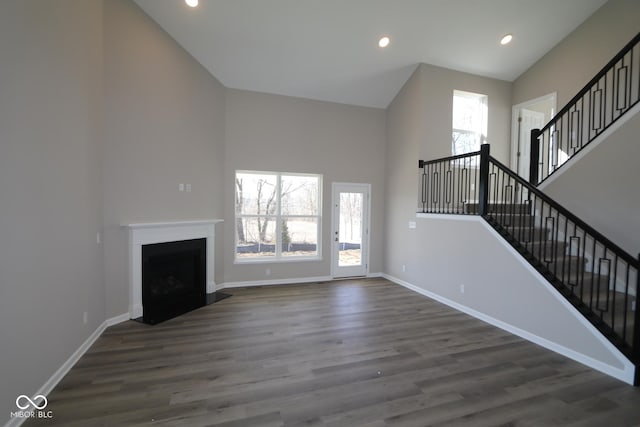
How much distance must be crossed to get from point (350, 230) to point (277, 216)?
66.3 inches

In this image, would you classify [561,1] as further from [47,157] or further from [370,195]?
[47,157]

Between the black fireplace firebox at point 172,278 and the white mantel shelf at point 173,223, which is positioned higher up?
the white mantel shelf at point 173,223

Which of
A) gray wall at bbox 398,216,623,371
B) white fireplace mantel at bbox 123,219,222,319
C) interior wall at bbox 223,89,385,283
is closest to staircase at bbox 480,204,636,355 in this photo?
gray wall at bbox 398,216,623,371

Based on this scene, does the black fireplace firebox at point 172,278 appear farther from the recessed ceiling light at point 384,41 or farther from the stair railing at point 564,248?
the recessed ceiling light at point 384,41

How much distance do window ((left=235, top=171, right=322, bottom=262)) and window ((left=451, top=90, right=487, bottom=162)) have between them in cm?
299

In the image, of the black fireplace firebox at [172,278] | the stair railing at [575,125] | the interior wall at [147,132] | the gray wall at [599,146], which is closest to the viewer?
the interior wall at [147,132]

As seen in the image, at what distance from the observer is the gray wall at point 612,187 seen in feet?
12.3

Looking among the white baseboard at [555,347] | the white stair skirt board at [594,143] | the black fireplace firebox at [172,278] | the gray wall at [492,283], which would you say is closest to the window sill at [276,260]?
the black fireplace firebox at [172,278]

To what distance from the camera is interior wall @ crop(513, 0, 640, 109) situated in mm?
4633

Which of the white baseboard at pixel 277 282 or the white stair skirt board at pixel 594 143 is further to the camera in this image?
the white baseboard at pixel 277 282

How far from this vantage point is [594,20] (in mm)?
4996

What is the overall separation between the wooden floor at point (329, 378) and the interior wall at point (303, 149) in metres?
2.06

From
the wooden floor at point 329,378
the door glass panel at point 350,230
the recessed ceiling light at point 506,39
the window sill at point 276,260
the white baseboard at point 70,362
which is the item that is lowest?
the wooden floor at point 329,378

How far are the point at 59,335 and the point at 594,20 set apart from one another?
8.74 m
